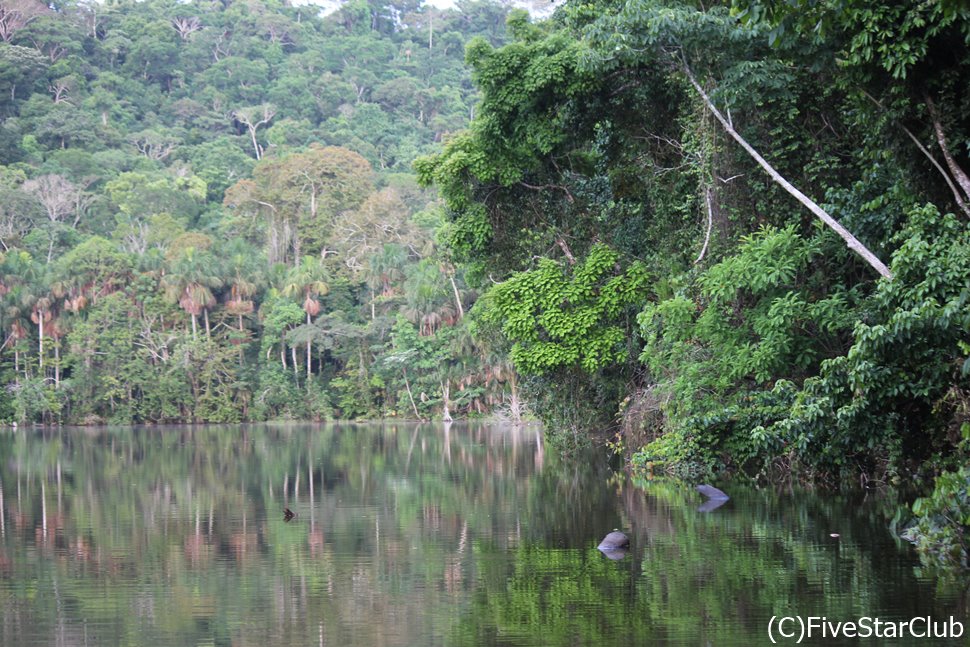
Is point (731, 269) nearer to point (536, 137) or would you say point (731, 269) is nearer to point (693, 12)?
point (693, 12)

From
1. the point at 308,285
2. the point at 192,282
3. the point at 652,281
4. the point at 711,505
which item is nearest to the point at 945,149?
the point at 711,505

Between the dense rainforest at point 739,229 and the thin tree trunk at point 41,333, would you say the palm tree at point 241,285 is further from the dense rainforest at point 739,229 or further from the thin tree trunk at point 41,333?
the dense rainforest at point 739,229

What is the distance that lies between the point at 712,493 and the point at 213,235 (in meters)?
47.9

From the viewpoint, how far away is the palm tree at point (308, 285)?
50.9 meters

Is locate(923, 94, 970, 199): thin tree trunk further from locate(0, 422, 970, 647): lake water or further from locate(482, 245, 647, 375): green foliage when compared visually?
locate(482, 245, 647, 375): green foliage

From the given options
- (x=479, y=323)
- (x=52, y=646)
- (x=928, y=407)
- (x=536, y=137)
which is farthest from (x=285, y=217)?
(x=52, y=646)

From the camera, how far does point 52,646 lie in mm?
6668

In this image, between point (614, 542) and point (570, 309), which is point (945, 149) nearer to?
point (614, 542)

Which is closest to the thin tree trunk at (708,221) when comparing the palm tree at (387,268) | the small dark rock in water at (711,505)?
the small dark rock in water at (711,505)

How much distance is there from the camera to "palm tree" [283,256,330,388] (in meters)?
50.9

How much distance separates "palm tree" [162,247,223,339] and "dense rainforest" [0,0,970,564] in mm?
134

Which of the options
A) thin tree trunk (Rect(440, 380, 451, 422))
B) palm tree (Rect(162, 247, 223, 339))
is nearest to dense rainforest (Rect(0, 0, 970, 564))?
palm tree (Rect(162, 247, 223, 339))

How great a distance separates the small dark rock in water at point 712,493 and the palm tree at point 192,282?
3736 centimetres

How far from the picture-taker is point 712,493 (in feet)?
45.3
